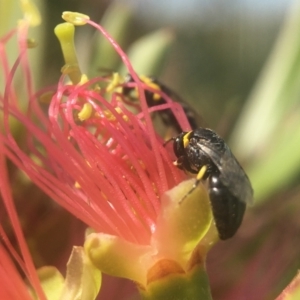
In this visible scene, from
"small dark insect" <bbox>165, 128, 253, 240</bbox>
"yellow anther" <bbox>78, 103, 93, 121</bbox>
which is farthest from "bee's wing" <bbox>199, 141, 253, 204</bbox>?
"yellow anther" <bbox>78, 103, 93, 121</bbox>

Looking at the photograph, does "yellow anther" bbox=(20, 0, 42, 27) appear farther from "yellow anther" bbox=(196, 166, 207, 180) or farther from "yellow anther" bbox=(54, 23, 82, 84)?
"yellow anther" bbox=(196, 166, 207, 180)

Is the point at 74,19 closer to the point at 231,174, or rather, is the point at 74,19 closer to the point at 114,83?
the point at 114,83

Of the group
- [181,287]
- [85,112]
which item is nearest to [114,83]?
[85,112]

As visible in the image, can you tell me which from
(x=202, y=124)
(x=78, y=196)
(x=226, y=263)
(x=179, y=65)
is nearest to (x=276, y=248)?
(x=226, y=263)

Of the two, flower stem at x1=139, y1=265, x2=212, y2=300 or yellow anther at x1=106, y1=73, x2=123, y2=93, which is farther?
yellow anther at x1=106, y1=73, x2=123, y2=93

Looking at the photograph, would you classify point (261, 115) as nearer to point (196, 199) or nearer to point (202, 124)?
point (202, 124)

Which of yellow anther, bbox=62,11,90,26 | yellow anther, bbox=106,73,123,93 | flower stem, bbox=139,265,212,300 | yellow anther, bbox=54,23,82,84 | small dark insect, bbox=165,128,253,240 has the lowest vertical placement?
flower stem, bbox=139,265,212,300
